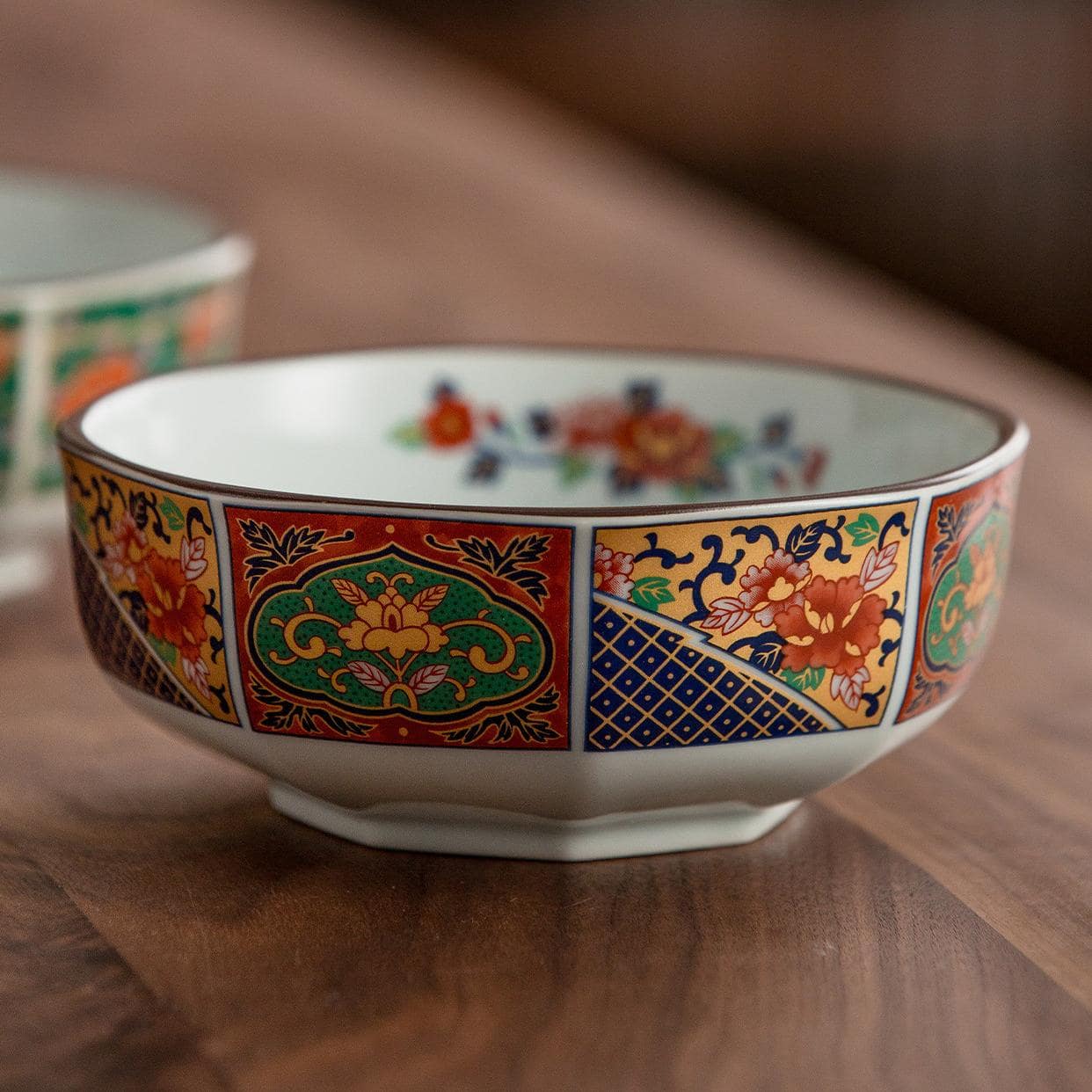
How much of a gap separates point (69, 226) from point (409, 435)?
1.15ft

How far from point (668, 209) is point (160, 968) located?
2.98 ft

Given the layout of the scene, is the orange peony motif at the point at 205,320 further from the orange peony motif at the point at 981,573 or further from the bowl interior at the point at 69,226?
the orange peony motif at the point at 981,573

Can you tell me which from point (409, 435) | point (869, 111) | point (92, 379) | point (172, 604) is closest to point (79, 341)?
point (92, 379)

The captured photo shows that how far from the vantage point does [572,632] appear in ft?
1.14

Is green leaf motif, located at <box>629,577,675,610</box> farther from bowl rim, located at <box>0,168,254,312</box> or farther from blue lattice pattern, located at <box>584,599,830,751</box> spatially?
bowl rim, located at <box>0,168,254,312</box>

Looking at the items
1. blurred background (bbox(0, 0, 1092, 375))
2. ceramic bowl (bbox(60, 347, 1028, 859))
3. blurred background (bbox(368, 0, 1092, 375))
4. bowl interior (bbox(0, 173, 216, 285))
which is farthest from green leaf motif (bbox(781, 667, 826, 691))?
blurred background (bbox(368, 0, 1092, 375))

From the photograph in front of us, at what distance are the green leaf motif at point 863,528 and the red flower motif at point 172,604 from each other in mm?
139

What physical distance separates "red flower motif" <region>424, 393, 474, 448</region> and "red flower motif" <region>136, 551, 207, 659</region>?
0.53 feet

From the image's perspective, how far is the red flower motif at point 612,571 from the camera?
34 cm

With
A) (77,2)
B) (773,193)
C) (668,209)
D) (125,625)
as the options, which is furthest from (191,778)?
(773,193)

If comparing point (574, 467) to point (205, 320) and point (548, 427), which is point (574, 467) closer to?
point (548, 427)

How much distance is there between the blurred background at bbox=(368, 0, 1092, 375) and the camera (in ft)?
7.42

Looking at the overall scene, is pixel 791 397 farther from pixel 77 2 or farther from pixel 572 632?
pixel 77 2

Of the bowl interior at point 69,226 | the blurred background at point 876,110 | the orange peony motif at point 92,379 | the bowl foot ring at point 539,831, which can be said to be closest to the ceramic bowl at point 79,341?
the orange peony motif at point 92,379
